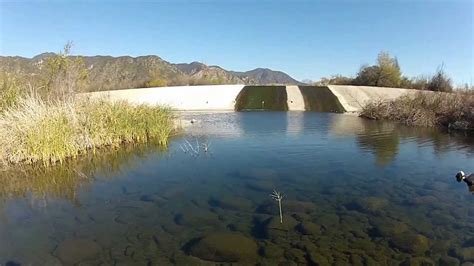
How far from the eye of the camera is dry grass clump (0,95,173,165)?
11.8 meters

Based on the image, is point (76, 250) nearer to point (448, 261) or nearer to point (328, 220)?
point (328, 220)

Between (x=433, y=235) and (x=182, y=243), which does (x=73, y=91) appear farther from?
(x=433, y=235)

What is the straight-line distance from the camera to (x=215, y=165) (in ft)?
41.6

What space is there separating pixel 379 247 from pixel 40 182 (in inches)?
378

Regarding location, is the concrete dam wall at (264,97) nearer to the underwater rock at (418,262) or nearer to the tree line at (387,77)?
the tree line at (387,77)

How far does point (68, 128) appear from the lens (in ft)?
43.4

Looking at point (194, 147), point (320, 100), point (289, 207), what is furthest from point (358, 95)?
point (289, 207)

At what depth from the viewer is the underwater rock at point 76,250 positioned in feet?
19.7

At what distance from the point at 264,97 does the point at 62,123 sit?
34.2 meters

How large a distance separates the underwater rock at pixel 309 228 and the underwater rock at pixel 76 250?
12.9 feet

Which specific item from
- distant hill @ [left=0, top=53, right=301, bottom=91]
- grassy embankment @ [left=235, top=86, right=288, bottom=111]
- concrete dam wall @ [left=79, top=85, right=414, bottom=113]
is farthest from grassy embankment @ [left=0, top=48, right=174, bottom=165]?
grassy embankment @ [left=235, top=86, right=288, bottom=111]

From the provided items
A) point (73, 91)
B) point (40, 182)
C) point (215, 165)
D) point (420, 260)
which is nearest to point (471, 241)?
point (420, 260)

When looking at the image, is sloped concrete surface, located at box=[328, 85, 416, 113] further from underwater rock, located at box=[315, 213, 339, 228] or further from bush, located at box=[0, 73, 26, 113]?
underwater rock, located at box=[315, 213, 339, 228]

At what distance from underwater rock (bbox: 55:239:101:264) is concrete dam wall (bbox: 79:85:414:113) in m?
32.1
